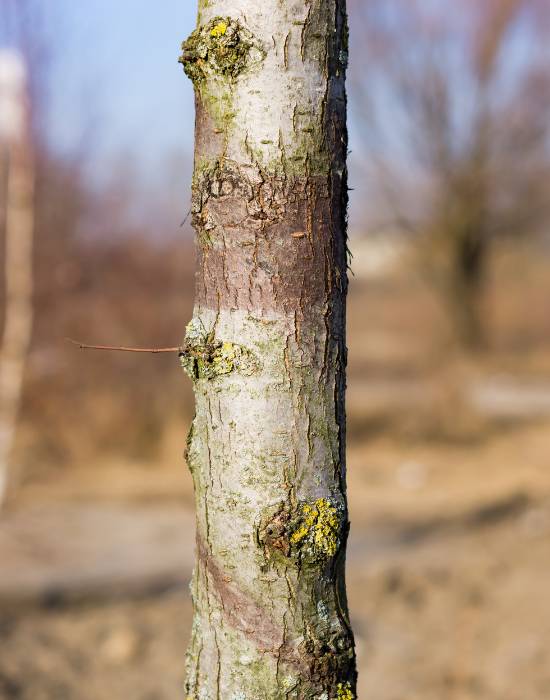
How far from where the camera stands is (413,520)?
7266mm

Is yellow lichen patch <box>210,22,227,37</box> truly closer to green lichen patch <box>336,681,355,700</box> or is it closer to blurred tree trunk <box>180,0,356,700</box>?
blurred tree trunk <box>180,0,356,700</box>

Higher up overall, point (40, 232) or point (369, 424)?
point (40, 232)

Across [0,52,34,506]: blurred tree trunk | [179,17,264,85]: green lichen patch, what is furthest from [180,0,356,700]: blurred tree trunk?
[0,52,34,506]: blurred tree trunk

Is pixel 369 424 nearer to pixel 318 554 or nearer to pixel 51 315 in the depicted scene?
pixel 51 315

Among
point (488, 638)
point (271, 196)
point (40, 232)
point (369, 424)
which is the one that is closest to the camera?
point (271, 196)

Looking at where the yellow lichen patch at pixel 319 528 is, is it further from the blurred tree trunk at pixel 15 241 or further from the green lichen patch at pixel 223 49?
the blurred tree trunk at pixel 15 241

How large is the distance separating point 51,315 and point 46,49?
288 cm

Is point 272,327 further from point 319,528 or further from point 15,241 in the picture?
point 15,241

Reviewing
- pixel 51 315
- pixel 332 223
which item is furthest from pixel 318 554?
pixel 51 315

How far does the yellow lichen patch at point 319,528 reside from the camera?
1.42 metres

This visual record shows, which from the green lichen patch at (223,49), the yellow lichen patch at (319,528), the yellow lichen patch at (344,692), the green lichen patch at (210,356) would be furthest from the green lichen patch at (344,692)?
the green lichen patch at (223,49)

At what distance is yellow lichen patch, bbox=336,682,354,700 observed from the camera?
1.49 m

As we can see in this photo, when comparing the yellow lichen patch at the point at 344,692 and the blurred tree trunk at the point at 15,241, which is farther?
the blurred tree trunk at the point at 15,241

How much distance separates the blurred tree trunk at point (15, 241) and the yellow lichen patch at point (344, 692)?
18.9 feet
